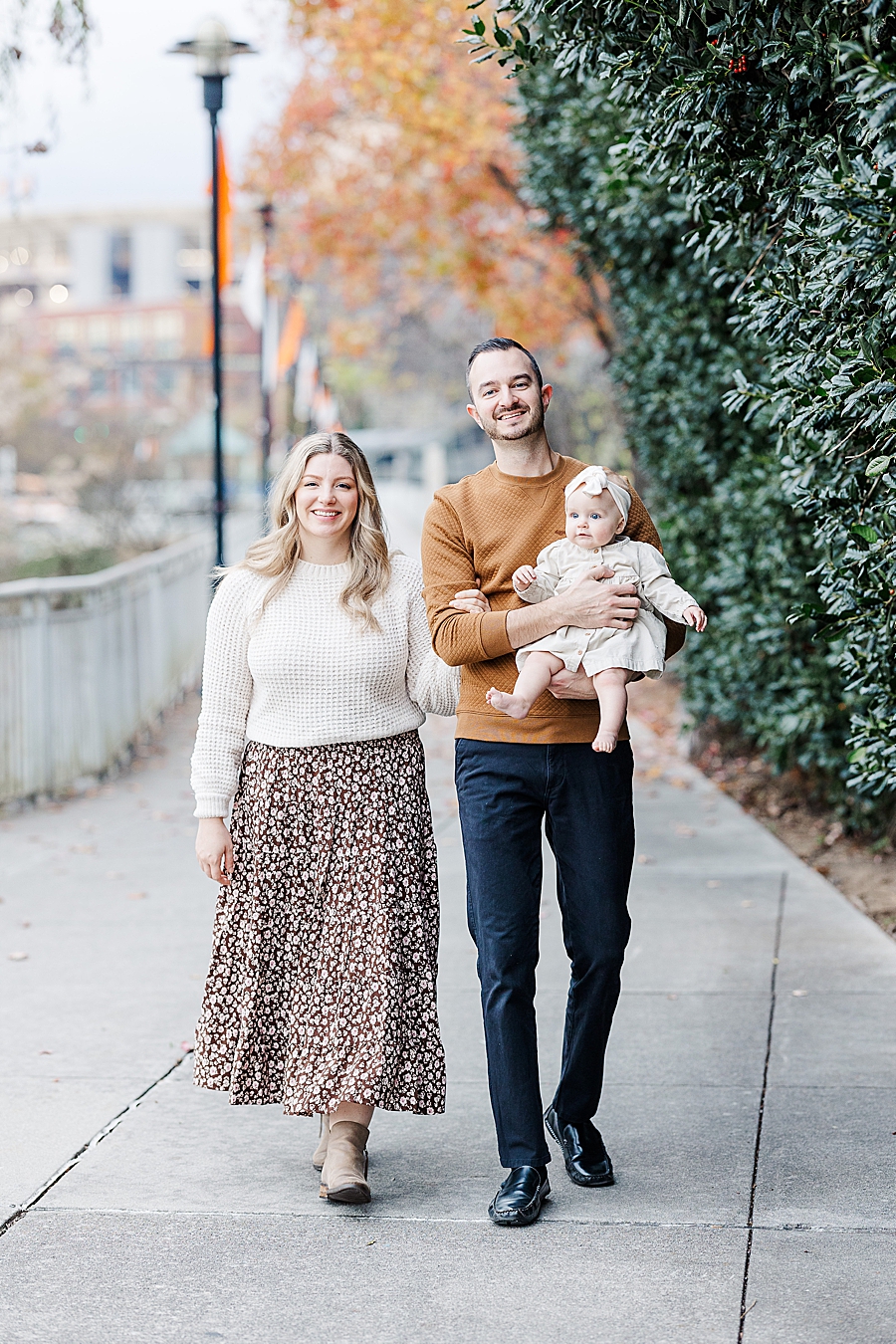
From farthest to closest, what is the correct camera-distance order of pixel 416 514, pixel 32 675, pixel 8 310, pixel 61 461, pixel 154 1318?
pixel 8 310 → pixel 416 514 → pixel 61 461 → pixel 32 675 → pixel 154 1318

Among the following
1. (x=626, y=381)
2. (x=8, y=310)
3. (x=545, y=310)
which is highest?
(x=8, y=310)

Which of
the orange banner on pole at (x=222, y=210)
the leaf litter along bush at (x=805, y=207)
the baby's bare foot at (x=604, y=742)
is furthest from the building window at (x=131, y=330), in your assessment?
the baby's bare foot at (x=604, y=742)

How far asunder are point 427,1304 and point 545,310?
14.8 metres

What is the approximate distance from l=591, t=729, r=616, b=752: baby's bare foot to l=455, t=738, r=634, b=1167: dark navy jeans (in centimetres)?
12

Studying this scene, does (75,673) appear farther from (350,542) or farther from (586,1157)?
(586,1157)

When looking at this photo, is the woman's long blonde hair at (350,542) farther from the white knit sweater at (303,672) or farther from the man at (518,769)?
the man at (518,769)

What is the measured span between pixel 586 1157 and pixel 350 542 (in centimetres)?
167

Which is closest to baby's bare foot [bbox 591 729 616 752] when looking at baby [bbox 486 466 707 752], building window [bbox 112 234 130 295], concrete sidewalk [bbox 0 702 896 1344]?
baby [bbox 486 466 707 752]

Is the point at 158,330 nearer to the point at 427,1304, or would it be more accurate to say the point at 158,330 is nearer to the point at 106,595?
the point at 106,595

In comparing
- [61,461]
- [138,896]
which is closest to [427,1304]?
[138,896]

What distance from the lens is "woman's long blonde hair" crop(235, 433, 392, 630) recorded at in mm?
4105

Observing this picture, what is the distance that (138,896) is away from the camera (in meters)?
7.30

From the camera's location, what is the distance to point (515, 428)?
379cm

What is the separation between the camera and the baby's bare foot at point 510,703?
3.69 meters
